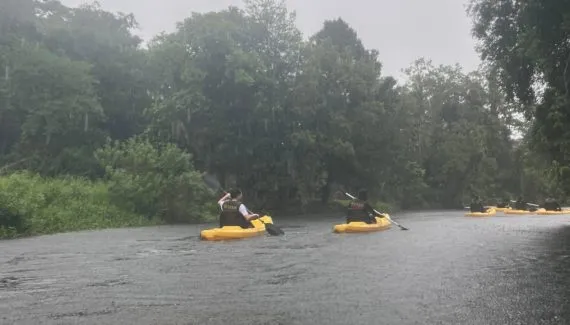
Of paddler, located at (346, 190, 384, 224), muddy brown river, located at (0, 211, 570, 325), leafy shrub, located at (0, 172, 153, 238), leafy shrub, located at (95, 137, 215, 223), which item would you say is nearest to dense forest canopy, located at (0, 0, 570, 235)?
leafy shrub, located at (95, 137, 215, 223)

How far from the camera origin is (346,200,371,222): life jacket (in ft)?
57.6

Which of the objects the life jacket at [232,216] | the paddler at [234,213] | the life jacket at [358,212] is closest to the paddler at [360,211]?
the life jacket at [358,212]

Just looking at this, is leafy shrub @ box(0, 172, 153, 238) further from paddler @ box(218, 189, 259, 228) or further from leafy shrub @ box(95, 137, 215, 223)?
paddler @ box(218, 189, 259, 228)

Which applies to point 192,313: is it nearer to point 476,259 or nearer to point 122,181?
point 476,259

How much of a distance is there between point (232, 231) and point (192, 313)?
876 centimetres

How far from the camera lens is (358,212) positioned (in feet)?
57.6

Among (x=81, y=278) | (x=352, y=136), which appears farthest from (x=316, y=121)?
(x=81, y=278)

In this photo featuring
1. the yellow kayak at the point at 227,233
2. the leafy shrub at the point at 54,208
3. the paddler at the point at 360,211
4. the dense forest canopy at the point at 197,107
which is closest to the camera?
the yellow kayak at the point at 227,233

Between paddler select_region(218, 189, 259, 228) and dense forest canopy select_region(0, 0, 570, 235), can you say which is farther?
dense forest canopy select_region(0, 0, 570, 235)

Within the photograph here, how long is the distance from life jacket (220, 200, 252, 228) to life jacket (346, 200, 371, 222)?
11.9 feet

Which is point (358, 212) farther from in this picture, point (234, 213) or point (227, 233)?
point (227, 233)

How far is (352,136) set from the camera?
40.7m

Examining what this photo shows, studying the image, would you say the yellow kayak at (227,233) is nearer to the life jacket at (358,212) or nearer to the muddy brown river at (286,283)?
the muddy brown river at (286,283)

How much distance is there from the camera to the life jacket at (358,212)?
57.6ft
